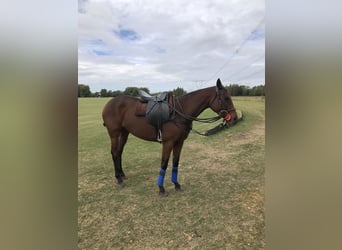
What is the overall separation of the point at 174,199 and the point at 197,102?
3.78ft

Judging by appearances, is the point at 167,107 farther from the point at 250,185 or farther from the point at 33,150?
the point at 33,150

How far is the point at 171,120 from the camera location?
2594 millimetres

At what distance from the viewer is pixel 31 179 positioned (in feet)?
2.60

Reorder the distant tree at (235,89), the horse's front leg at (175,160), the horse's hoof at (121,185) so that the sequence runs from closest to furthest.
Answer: the distant tree at (235,89), the horse's front leg at (175,160), the horse's hoof at (121,185)

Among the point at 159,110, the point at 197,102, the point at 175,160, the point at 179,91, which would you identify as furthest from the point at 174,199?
the point at 179,91

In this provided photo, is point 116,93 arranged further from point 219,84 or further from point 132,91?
point 219,84

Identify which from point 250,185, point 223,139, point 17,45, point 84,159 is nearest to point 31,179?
point 17,45

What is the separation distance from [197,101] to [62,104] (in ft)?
6.42

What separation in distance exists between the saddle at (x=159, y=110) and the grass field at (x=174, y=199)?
1.79 feet

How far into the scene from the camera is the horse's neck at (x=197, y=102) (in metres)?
2.56

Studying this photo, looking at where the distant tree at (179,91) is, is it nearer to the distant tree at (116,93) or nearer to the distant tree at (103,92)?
the distant tree at (116,93)

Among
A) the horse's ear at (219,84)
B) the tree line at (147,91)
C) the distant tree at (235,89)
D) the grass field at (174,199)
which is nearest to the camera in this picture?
the tree line at (147,91)

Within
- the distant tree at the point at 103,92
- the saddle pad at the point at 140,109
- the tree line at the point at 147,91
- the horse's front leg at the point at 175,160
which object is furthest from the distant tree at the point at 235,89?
the distant tree at the point at 103,92

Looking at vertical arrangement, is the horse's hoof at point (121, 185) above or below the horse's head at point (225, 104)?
below
